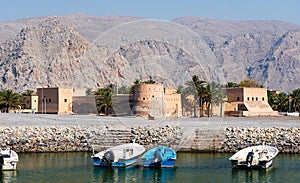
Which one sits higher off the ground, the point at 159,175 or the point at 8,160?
the point at 8,160

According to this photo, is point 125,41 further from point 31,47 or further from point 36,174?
point 31,47

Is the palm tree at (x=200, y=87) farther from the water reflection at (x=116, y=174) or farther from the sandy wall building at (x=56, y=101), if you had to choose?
the sandy wall building at (x=56, y=101)

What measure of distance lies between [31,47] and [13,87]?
15.3m

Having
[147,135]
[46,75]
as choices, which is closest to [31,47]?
[46,75]

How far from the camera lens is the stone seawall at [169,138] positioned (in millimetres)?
28938

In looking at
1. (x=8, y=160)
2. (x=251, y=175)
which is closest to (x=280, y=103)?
(x=251, y=175)

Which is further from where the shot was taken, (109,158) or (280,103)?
(280,103)

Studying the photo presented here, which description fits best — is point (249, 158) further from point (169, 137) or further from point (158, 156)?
point (169, 137)

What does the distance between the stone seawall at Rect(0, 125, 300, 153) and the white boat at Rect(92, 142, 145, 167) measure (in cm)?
338

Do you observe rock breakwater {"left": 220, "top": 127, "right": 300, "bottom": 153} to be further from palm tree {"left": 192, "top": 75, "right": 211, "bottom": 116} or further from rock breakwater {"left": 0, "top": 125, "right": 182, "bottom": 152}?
rock breakwater {"left": 0, "top": 125, "right": 182, "bottom": 152}

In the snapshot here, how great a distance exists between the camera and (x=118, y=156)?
2438 centimetres

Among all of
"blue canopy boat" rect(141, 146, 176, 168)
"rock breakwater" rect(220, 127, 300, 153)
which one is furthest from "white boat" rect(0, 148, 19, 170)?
"rock breakwater" rect(220, 127, 300, 153)

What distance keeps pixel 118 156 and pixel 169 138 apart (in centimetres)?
489

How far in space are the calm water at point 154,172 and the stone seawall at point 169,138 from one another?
86.3 inches
